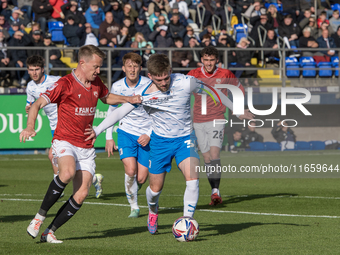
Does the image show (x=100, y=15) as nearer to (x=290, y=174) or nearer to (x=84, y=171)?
(x=290, y=174)

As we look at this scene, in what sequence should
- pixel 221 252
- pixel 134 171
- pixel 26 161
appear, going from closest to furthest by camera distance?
pixel 221 252
pixel 134 171
pixel 26 161

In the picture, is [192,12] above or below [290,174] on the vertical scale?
above

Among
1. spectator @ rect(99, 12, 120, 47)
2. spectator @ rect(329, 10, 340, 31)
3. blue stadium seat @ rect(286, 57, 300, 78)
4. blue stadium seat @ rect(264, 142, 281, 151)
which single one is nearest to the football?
blue stadium seat @ rect(264, 142, 281, 151)

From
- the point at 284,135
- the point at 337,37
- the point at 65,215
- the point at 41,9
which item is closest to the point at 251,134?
the point at 284,135

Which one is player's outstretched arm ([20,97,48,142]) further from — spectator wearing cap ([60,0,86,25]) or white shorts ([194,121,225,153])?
spectator wearing cap ([60,0,86,25])

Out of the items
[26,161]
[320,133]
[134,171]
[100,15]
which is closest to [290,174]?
[320,133]

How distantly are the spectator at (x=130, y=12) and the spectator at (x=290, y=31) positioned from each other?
574 centimetres

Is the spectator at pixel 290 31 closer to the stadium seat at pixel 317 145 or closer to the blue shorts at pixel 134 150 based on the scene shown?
the stadium seat at pixel 317 145

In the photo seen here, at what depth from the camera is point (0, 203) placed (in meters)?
9.98

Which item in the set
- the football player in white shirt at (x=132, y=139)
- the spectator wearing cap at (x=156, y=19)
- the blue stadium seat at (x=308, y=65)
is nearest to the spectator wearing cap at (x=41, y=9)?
the spectator wearing cap at (x=156, y=19)

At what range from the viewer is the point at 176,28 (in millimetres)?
21609

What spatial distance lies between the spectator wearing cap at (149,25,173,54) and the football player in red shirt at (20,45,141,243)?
1447 centimetres

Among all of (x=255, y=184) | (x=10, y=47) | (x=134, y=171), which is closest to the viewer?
(x=134, y=171)

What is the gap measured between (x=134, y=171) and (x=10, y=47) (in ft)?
37.1
